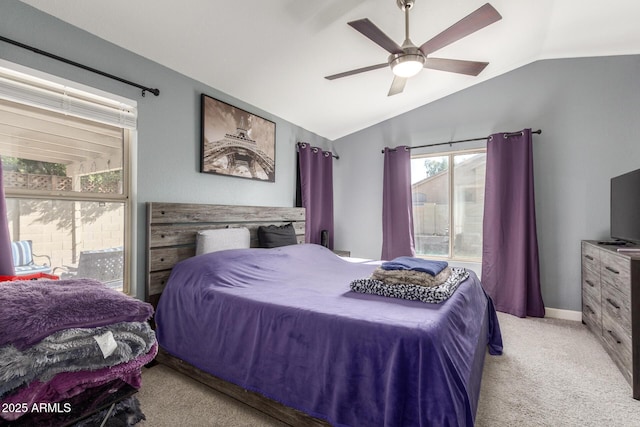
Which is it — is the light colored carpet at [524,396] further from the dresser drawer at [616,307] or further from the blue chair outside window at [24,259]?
the blue chair outside window at [24,259]

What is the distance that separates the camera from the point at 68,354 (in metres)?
0.77

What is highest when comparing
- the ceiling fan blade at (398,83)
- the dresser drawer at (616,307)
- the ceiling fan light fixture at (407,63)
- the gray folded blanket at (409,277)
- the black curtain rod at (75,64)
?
the ceiling fan blade at (398,83)

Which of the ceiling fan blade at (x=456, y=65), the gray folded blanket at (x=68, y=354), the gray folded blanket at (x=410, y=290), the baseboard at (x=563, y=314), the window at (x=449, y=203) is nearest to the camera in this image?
the gray folded blanket at (x=68, y=354)

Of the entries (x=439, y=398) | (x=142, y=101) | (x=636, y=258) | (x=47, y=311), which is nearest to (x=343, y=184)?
(x=142, y=101)

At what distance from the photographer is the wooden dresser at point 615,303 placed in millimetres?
1880

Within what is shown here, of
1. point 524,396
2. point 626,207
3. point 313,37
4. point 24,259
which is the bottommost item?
point 524,396

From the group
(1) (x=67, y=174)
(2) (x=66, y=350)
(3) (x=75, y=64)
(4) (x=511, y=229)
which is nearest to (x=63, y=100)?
(3) (x=75, y=64)

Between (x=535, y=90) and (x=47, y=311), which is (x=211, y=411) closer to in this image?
(x=47, y=311)

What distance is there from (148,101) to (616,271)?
12.4ft

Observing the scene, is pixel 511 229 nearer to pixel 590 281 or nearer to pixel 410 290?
pixel 590 281

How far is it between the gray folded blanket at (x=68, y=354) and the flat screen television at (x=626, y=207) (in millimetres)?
3435

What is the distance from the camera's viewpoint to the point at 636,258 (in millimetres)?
1902

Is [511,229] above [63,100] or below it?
below

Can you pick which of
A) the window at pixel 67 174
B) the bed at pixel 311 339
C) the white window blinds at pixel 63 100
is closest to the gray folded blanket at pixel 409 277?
the bed at pixel 311 339
